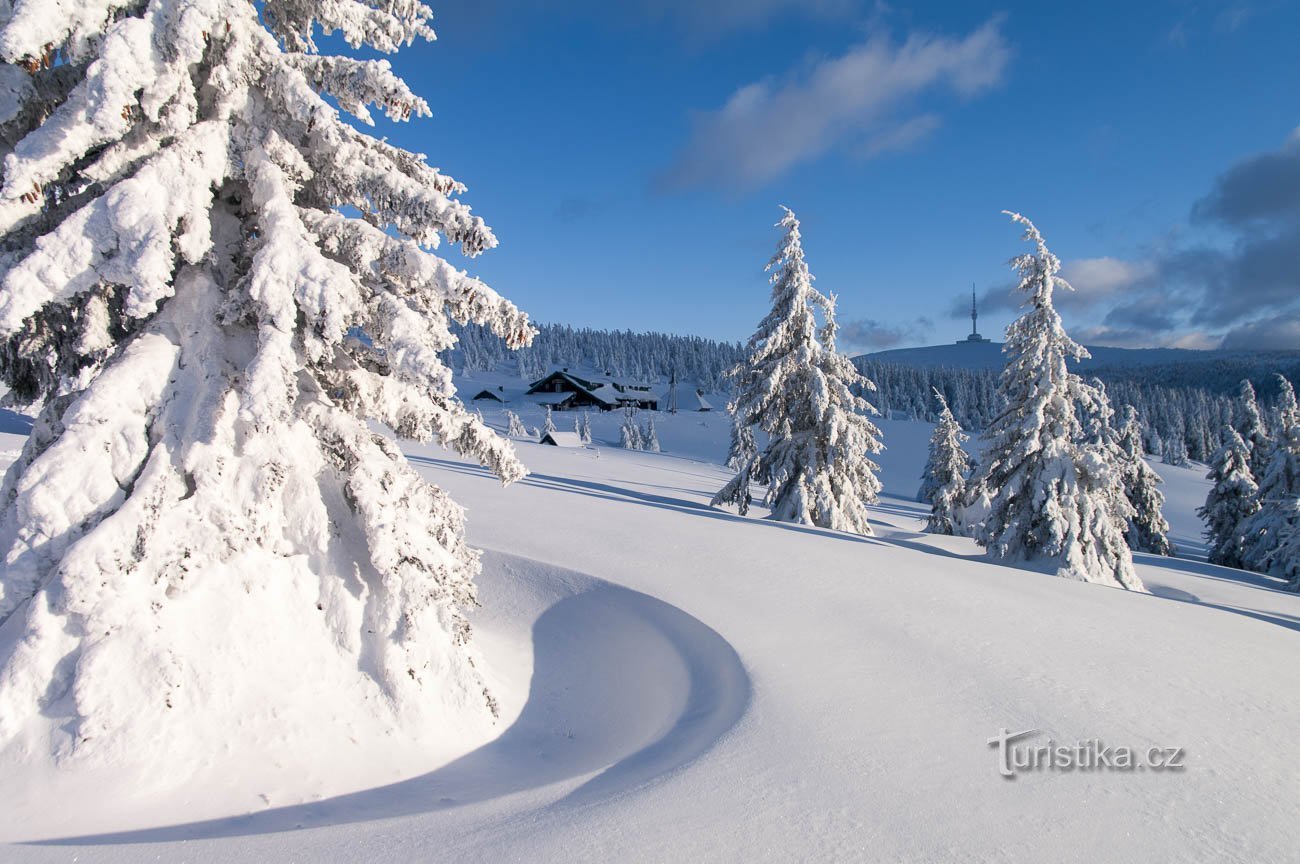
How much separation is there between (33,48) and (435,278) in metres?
3.14

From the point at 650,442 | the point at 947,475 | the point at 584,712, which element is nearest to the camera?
the point at 584,712

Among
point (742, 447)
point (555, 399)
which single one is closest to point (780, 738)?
point (742, 447)

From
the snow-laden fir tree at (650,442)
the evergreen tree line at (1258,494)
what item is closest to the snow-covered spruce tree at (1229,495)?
the evergreen tree line at (1258,494)

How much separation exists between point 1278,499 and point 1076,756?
114 feet

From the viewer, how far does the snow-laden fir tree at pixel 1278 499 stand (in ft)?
92.4

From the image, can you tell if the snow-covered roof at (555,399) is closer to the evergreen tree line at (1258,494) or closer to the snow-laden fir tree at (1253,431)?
the evergreen tree line at (1258,494)

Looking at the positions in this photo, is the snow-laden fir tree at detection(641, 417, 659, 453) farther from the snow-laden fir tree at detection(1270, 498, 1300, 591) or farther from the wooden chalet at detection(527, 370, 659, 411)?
the snow-laden fir tree at detection(1270, 498, 1300, 591)

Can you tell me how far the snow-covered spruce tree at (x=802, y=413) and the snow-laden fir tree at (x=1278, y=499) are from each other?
71.2 ft

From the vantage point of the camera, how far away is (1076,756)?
202 inches

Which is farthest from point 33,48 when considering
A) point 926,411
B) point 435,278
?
point 926,411

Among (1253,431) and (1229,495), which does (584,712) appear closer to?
(1229,495)

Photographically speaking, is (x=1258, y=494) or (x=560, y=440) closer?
(x=1258, y=494)

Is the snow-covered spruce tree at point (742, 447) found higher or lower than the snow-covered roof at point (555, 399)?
lower

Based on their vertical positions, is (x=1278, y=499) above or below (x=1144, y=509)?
above
